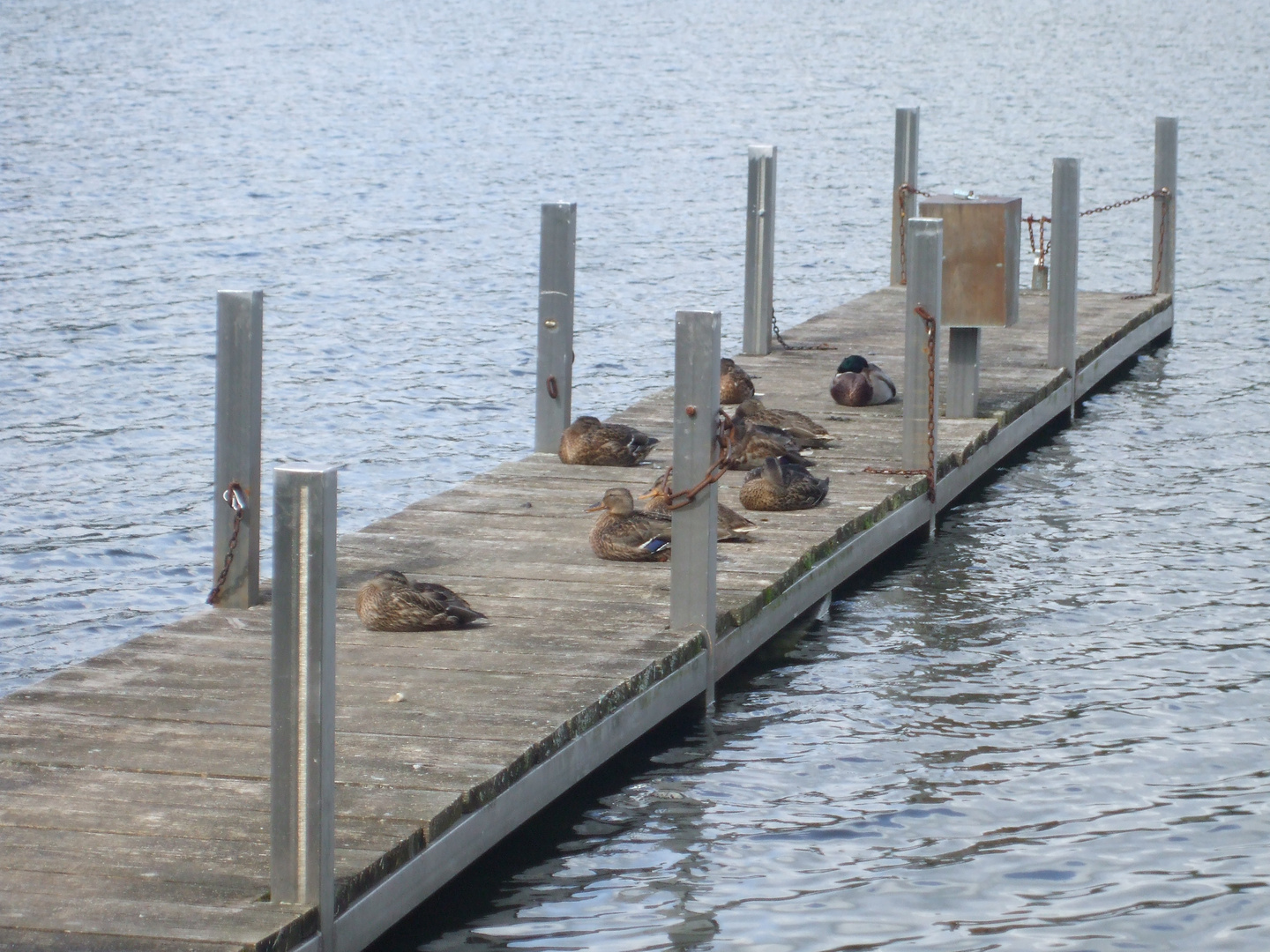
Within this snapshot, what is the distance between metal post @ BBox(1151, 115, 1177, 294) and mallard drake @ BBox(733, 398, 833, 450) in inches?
333

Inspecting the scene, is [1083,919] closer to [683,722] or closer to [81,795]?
[683,722]

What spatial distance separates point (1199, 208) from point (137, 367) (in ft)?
63.0

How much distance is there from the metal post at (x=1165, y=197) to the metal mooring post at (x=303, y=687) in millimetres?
15976

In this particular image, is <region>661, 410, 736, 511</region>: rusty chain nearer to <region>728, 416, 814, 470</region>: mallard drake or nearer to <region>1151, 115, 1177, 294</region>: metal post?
<region>728, 416, 814, 470</region>: mallard drake

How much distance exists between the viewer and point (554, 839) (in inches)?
318

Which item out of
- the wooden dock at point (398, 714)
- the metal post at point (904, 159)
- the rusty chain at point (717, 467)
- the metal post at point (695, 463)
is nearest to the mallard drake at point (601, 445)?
the wooden dock at point (398, 714)

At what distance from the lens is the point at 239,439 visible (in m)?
9.22

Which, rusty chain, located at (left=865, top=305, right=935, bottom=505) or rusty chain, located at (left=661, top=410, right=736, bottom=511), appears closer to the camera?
rusty chain, located at (left=661, top=410, right=736, bottom=511)

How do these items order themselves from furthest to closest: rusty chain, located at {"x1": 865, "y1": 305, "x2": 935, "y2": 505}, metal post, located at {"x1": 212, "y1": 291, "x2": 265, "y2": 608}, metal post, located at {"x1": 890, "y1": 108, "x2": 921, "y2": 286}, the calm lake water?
metal post, located at {"x1": 890, "y1": 108, "x2": 921, "y2": 286}, rusty chain, located at {"x1": 865, "y1": 305, "x2": 935, "y2": 505}, metal post, located at {"x1": 212, "y1": 291, "x2": 265, "y2": 608}, the calm lake water

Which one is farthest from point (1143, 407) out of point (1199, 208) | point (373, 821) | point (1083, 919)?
point (1199, 208)

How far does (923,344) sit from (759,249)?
4630 millimetres

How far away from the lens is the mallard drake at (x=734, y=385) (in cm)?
1422

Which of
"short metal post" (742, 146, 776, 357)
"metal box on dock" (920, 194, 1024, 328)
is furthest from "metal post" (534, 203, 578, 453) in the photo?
"short metal post" (742, 146, 776, 357)

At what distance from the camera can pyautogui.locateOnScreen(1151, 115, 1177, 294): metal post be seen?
2025 cm
